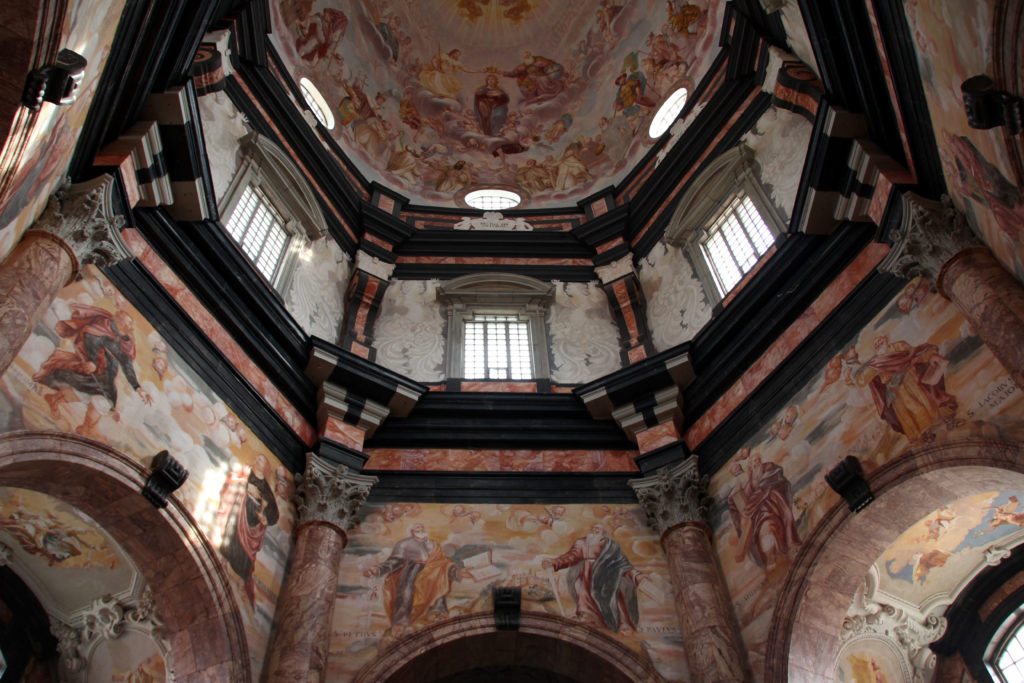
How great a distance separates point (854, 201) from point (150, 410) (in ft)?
35.1

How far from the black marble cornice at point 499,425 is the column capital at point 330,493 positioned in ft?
4.70

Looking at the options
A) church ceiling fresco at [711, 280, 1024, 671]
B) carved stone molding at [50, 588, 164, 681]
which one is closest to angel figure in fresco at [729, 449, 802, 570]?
church ceiling fresco at [711, 280, 1024, 671]

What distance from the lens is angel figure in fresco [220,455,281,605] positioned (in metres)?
11.5

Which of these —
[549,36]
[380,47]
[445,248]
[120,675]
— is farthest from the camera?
[549,36]

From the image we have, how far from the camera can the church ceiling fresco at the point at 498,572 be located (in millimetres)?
12188

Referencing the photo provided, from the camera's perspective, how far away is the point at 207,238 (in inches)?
513

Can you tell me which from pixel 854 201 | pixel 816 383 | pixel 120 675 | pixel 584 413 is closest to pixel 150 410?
pixel 120 675

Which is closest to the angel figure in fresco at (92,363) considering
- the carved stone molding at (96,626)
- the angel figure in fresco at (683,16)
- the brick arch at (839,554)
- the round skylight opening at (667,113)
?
the carved stone molding at (96,626)

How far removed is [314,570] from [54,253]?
5.77 meters

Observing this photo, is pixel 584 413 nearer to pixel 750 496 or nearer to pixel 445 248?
pixel 750 496

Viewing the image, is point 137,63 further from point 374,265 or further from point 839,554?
point 839,554

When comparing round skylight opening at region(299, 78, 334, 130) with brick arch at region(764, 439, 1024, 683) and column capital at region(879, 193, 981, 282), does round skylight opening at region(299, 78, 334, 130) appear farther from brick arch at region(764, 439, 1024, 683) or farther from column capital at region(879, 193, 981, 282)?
brick arch at region(764, 439, 1024, 683)

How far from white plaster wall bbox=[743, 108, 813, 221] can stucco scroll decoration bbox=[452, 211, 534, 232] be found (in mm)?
6462

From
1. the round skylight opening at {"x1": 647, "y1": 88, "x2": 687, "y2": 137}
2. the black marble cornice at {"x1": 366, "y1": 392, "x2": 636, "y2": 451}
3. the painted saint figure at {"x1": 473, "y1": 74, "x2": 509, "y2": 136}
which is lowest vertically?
the black marble cornice at {"x1": 366, "y1": 392, "x2": 636, "y2": 451}
